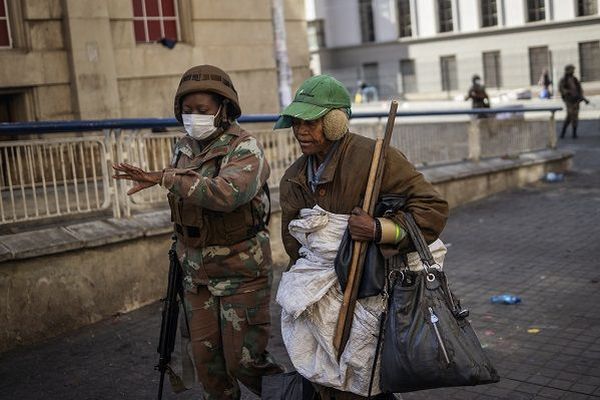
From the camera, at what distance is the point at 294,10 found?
14109 mm

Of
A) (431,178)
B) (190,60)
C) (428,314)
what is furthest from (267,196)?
(190,60)

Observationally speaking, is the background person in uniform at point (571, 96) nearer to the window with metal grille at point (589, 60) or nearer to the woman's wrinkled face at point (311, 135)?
the woman's wrinkled face at point (311, 135)

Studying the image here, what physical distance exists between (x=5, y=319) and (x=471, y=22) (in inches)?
1464

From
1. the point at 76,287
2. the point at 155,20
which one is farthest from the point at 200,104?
the point at 155,20

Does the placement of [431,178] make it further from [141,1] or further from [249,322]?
[249,322]

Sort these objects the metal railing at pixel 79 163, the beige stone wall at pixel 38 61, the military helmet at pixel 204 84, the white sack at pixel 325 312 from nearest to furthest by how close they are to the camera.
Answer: the white sack at pixel 325 312 → the military helmet at pixel 204 84 → the metal railing at pixel 79 163 → the beige stone wall at pixel 38 61

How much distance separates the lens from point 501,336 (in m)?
5.65

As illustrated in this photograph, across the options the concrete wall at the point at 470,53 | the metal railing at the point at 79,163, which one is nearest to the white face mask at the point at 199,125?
the metal railing at the point at 79,163

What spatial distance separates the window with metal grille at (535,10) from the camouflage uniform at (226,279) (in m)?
36.3

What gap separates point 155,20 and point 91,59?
1.39 m

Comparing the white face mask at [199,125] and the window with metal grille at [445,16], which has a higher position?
the window with metal grille at [445,16]

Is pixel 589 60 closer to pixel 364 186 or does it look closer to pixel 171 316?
pixel 171 316

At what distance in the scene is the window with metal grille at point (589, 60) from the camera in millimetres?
35156

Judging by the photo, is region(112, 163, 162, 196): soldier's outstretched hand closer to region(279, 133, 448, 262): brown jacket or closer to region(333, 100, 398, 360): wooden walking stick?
region(279, 133, 448, 262): brown jacket
